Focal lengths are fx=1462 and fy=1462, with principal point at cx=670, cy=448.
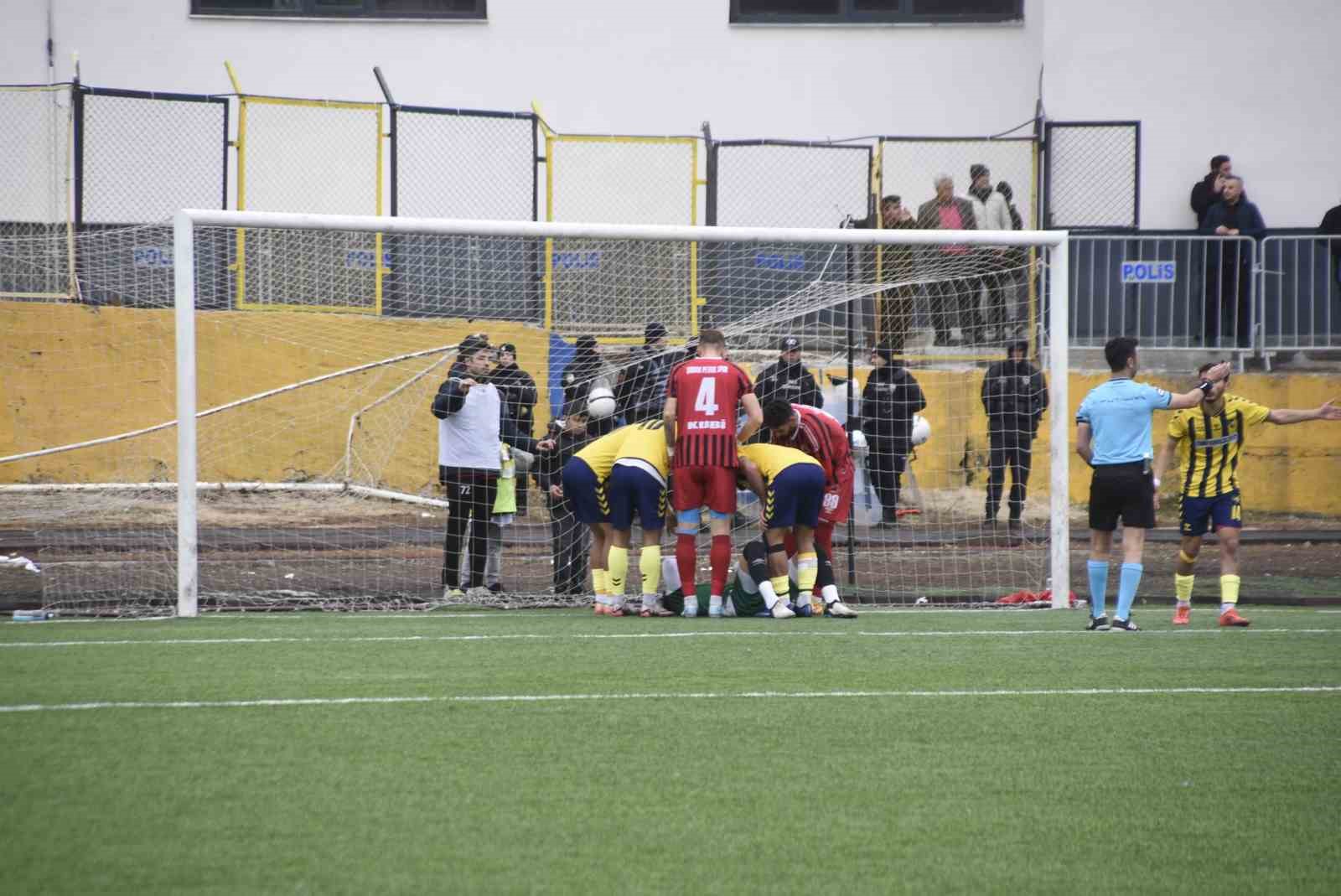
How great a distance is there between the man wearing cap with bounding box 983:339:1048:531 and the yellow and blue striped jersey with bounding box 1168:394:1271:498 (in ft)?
9.15

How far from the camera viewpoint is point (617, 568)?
34.0 ft

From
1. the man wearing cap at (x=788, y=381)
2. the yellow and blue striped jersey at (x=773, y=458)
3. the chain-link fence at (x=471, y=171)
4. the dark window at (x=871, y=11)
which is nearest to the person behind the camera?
the yellow and blue striped jersey at (x=773, y=458)

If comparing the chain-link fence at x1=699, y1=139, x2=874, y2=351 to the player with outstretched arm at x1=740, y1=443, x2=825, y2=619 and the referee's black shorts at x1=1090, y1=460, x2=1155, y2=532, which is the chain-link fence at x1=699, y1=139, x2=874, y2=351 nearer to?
the player with outstretched arm at x1=740, y1=443, x2=825, y2=619

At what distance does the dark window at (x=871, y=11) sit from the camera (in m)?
20.3

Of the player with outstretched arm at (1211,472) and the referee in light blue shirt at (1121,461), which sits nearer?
the referee in light blue shirt at (1121,461)

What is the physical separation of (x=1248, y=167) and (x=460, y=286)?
10.4 metres

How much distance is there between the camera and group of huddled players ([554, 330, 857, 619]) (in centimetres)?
1015

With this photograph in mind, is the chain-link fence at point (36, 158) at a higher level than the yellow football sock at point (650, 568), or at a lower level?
higher

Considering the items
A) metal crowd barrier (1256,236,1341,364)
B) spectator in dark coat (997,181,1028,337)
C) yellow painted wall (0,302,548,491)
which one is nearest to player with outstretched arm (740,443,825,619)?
spectator in dark coat (997,181,1028,337)

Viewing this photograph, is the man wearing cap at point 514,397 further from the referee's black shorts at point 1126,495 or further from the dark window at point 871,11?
the dark window at point 871,11

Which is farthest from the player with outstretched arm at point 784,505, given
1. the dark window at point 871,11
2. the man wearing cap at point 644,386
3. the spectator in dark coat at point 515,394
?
the dark window at point 871,11

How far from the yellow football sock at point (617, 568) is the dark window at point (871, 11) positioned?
12.0m

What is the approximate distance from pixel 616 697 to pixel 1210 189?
1375cm

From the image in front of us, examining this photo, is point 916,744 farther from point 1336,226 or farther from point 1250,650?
point 1336,226
